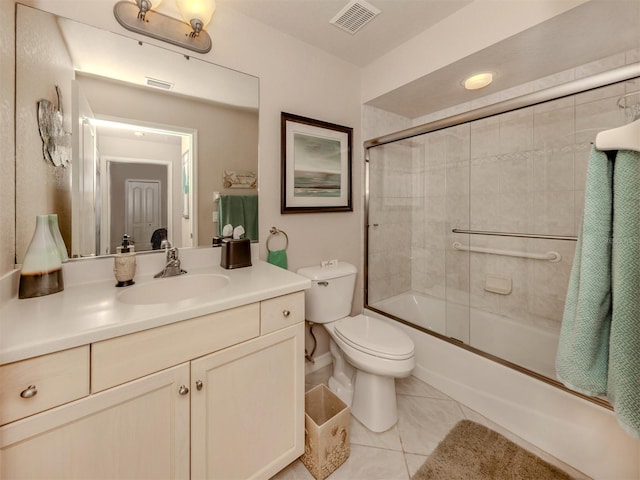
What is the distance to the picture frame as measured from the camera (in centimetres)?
175

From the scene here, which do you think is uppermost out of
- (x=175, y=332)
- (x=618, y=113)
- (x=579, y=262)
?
(x=618, y=113)

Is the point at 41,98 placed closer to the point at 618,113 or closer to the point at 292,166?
the point at 292,166

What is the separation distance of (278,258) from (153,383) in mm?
945

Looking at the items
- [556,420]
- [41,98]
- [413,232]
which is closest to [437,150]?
[413,232]

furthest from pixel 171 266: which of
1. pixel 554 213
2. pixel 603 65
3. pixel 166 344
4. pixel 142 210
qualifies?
pixel 603 65

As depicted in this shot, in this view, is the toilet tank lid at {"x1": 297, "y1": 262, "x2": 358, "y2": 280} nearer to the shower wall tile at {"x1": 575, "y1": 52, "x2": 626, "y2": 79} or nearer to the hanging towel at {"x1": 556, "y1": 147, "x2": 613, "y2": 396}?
the hanging towel at {"x1": 556, "y1": 147, "x2": 613, "y2": 396}

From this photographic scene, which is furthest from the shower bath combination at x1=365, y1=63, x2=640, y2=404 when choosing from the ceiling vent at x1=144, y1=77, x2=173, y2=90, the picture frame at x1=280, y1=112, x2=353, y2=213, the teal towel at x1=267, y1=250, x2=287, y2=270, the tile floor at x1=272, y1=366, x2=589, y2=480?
the ceiling vent at x1=144, y1=77, x2=173, y2=90

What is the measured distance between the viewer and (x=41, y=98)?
102 cm

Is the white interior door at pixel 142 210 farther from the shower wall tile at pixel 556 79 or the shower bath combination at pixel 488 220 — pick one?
the shower wall tile at pixel 556 79

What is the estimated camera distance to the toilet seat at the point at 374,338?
1.38 meters

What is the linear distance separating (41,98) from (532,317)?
2901mm

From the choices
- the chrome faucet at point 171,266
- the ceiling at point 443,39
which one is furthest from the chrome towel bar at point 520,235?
the chrome faucet at point 171,266

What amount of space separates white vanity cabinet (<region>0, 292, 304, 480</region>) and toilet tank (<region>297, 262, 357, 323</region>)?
1.67ft

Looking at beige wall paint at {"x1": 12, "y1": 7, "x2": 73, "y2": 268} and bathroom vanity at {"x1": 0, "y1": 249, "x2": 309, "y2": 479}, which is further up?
beige wall paint at {"x1": 12, "y1": 7, "x2": 73, "y2": 268}
